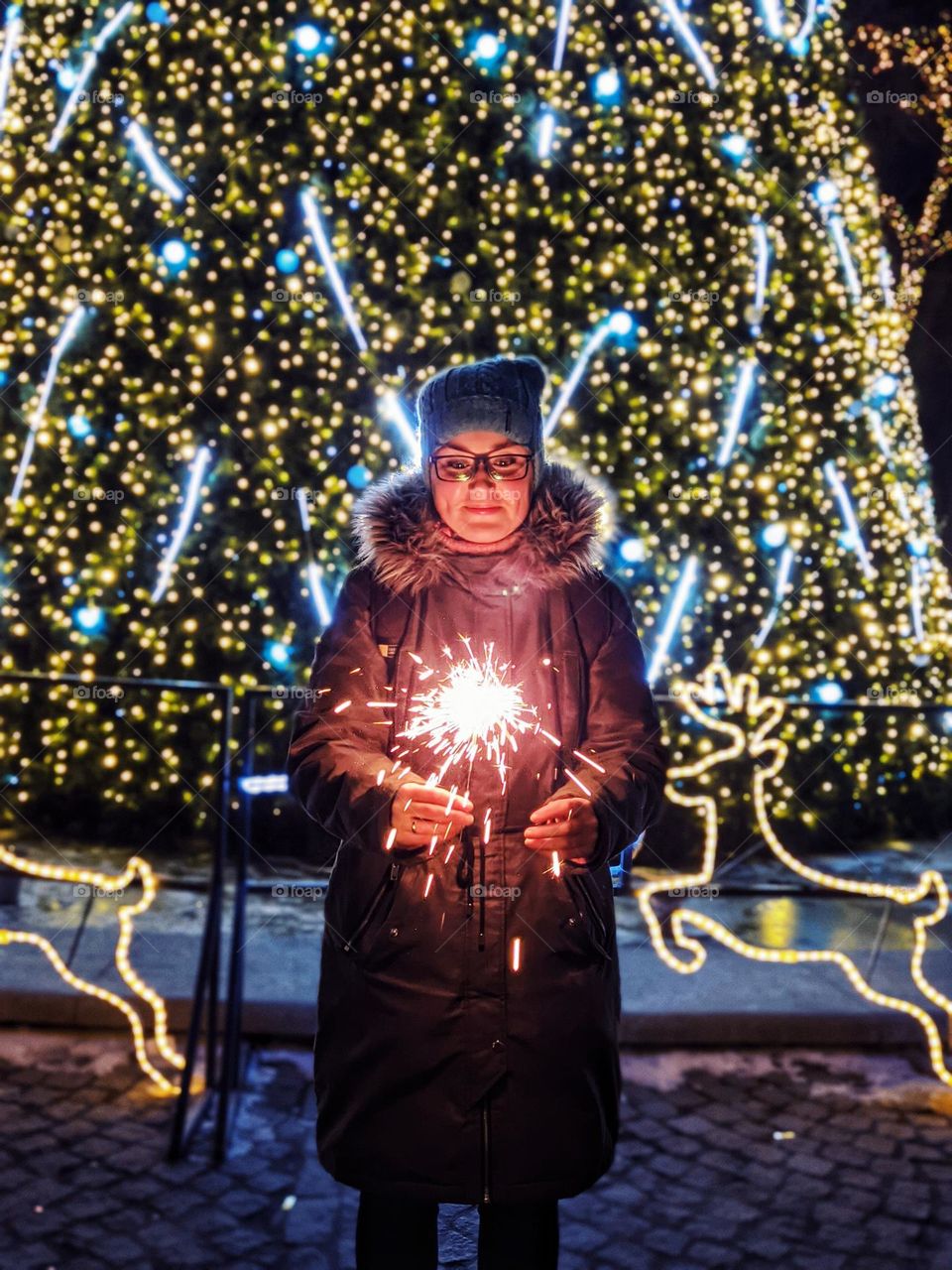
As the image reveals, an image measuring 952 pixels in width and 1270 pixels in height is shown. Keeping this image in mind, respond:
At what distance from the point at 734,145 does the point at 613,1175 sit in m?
5.92

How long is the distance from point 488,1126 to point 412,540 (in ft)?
4.15

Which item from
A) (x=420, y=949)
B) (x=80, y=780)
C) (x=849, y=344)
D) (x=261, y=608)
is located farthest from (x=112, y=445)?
(x=420, y=949)

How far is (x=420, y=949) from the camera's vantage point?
7.85ft

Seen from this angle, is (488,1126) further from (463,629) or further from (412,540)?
(412,540)

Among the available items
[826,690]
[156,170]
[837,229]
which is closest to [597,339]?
[837,229]

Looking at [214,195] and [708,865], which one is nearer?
[708,865]

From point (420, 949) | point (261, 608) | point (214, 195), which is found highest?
point (214, 195)

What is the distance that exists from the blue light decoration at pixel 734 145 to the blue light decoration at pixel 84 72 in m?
3.71

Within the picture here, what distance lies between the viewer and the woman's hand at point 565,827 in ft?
7.35

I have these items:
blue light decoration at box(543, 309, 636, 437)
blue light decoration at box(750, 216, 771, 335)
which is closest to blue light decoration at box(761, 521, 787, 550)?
blue light decoration at box(750, 216, 771, 335)

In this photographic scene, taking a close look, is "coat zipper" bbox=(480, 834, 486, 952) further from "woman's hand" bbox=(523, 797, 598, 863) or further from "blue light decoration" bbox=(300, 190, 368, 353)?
"blue light decoration" bbox=(300, 190, 368, 353)

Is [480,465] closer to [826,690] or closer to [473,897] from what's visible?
[473,897]

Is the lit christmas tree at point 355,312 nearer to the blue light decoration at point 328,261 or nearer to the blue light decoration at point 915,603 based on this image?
the blue light decoration at point 328,261

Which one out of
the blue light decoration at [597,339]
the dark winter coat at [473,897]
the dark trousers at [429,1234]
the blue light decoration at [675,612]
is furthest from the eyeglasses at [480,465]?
the blue light decoration at [675,612]
